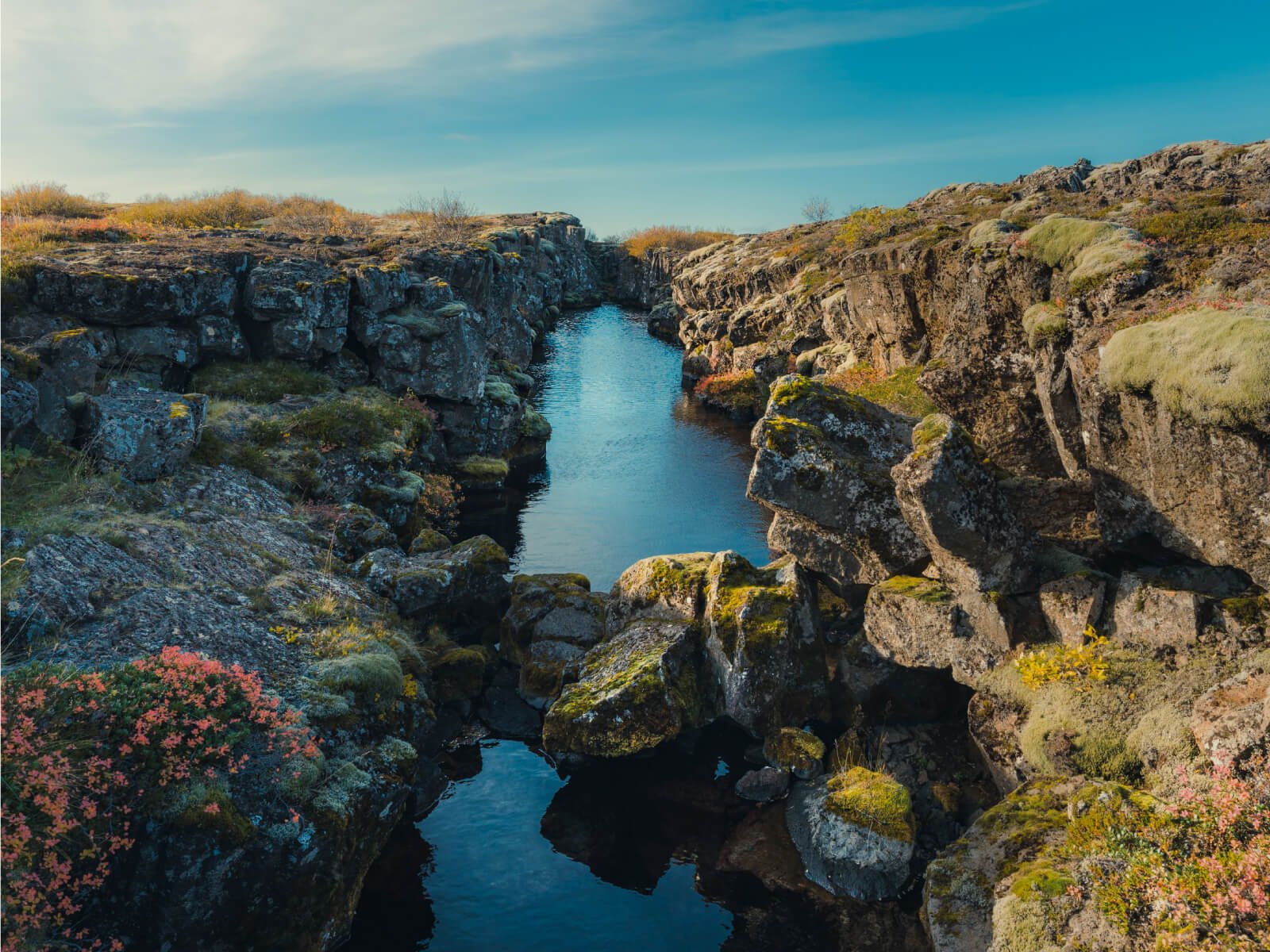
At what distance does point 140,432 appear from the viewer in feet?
88.2

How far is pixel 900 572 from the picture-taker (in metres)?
23.9

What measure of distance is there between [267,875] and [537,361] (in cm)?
7700

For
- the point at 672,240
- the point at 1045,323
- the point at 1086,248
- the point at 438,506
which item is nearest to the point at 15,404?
the point at 438,506

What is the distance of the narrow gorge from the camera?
1420cm

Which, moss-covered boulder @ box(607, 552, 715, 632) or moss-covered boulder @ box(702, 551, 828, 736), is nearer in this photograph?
moss-covered boulder @ box(702, 551, 828, 736)

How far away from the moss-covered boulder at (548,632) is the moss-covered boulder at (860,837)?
9.08 metres

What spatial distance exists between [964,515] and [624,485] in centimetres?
2907

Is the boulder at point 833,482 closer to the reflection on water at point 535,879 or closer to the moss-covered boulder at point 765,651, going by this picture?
the moss-covered boulder at point 765,651

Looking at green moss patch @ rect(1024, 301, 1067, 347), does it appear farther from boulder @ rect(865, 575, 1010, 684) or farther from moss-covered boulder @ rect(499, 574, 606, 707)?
moss-covered boulder @ rect(499, 574, 606, 707)

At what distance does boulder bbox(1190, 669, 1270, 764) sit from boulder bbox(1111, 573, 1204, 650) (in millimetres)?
1767

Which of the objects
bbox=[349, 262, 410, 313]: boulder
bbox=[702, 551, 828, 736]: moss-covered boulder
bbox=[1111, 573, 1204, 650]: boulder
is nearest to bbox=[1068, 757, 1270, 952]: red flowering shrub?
bbox=[1111, 573, 1204, 650]: boulder

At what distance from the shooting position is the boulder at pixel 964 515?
802 inches

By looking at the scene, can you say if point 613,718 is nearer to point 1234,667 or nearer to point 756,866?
point 756,866

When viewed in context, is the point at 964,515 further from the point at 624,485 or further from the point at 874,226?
the point at 874,226
